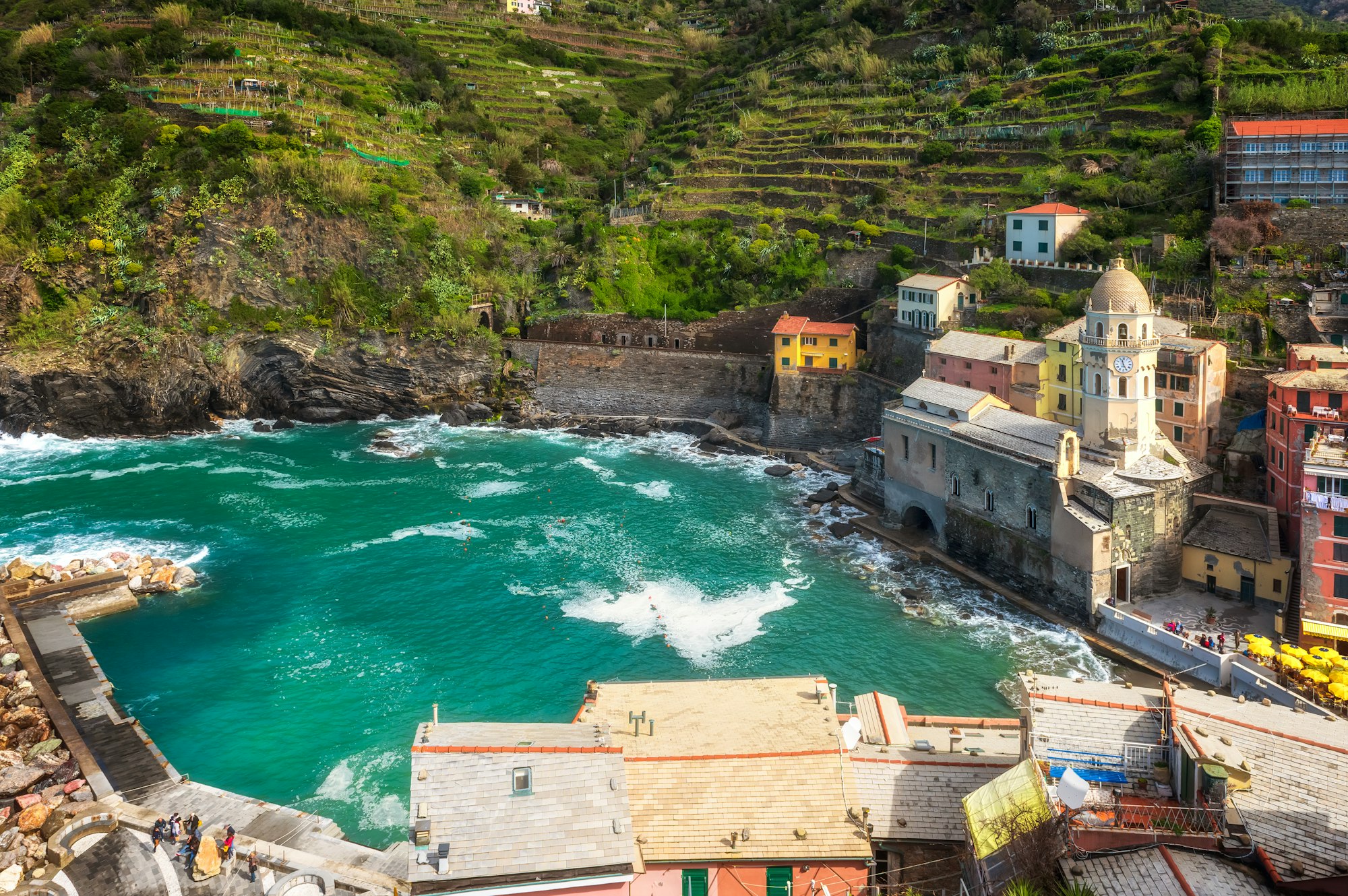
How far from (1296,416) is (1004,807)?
20195mm

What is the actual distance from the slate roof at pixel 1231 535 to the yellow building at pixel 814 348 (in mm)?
20403

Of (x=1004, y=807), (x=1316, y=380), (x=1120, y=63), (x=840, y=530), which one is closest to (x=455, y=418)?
(x=840, y=530)

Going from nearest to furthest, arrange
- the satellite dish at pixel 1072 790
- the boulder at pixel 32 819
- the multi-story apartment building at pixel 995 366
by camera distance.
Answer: the satellite dish at pixel 1072 790 → the boulder at pixel 32 819 → the multi-story apartment building at pixel 995 366

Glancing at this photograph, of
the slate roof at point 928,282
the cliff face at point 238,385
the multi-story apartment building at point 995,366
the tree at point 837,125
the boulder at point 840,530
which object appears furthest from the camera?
the tree at point 837,125

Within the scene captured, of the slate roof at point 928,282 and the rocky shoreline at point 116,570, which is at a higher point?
the slate roof at point 928,282

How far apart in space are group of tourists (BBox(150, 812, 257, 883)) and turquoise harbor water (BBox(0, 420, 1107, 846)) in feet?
8.09

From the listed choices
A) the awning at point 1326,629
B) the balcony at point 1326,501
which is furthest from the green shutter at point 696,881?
the balcony at point 1326,501

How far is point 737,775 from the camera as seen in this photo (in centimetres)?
1623

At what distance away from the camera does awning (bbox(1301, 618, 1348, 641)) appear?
2573 cm

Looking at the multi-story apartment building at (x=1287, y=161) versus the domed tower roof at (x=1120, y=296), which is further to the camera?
the multi-story apartment building at (x=1287, y=161)

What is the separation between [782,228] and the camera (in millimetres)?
57812

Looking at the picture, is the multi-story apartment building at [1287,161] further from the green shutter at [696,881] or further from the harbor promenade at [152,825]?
the harbor promenade at [152,825]

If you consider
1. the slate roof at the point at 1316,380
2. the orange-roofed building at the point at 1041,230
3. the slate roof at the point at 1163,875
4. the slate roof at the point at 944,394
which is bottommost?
the slate roof at the point at 1163,875

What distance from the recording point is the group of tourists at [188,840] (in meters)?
18.9
